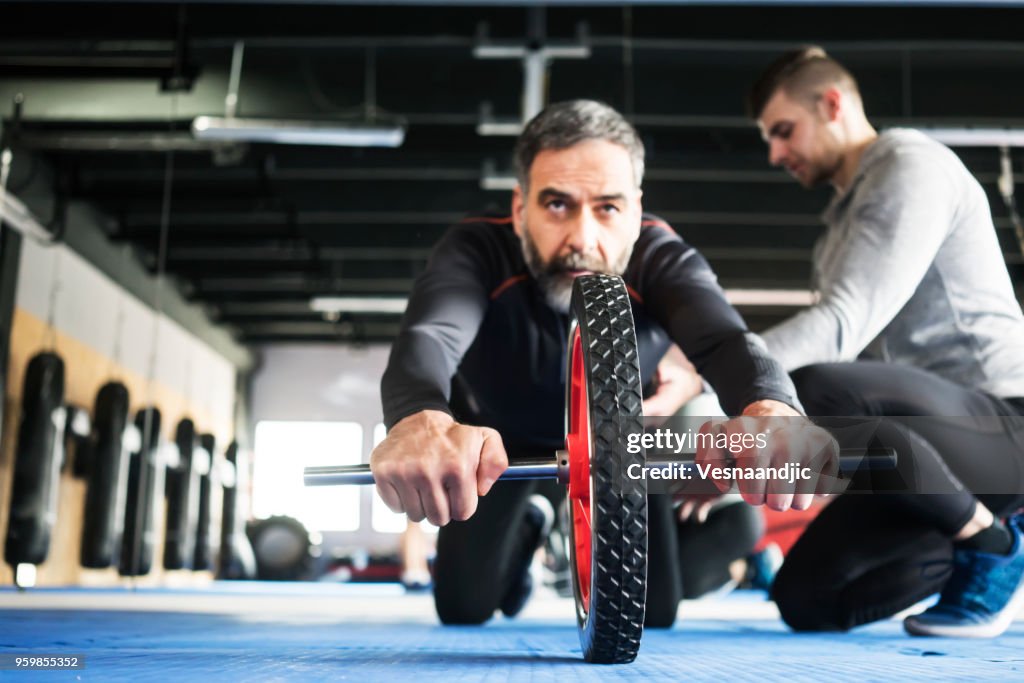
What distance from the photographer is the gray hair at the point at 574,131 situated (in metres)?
1.57

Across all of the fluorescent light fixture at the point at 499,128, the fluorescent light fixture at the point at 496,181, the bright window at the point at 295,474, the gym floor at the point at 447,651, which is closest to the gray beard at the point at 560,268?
the gym floor at the point at 447,651

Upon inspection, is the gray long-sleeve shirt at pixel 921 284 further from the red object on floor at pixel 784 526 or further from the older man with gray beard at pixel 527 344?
the red object on floor at pixel 784 526

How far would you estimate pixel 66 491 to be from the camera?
176 inches

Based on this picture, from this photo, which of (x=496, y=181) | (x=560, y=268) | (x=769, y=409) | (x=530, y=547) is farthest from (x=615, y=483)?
(x=496, y=181)

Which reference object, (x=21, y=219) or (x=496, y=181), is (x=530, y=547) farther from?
(x=496, y=181)

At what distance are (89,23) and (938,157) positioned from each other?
4.08 meters

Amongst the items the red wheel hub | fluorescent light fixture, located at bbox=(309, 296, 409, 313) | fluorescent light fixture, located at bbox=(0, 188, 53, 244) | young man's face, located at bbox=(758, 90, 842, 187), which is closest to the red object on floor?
fluorescent light fixture, located at bbox=(309, 296, 409, 313)

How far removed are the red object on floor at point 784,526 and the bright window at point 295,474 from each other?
8.56ft

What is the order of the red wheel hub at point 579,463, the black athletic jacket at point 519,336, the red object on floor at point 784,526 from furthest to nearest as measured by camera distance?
the red object on floor at point 784,526
the black athletic jacket at point 519,336
the red wheel hub at point 579,463

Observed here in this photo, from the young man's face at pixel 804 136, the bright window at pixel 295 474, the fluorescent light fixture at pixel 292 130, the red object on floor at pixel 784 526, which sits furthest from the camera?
the red object on floor at pixel 784 526

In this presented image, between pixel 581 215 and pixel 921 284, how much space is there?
28.6 inches

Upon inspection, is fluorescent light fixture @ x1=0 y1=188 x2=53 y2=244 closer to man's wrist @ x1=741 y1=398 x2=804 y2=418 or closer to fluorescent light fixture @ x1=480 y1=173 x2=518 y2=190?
fluorescent light fixture @ x1=480 y1=173 x2=518 y2=190

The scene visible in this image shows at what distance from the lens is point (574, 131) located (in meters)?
1.57

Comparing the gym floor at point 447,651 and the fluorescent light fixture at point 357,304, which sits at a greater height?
the fluorescent light fixture at point 357,304
